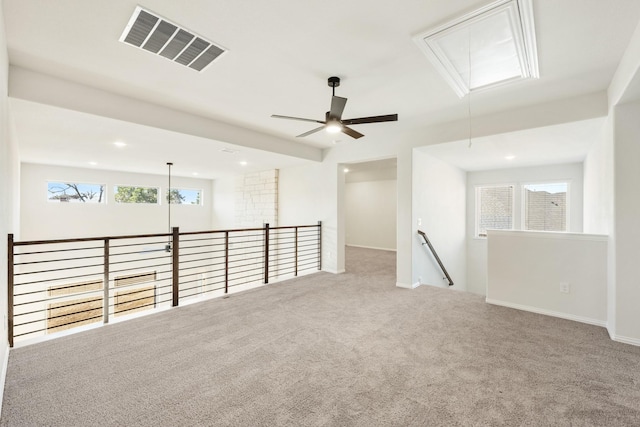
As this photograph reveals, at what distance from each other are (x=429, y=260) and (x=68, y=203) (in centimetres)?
826

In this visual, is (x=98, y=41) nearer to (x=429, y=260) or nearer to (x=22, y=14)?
(x=22, y=14)

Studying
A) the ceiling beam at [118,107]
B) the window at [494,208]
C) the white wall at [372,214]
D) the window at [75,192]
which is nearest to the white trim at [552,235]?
the window at [494,208]

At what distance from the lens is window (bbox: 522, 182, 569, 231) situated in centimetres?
589

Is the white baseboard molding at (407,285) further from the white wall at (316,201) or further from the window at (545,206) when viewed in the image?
the window at (545,206)

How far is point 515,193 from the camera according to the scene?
253 inches

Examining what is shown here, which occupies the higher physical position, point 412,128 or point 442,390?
point 412,128

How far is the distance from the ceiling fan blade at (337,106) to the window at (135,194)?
23.3ft

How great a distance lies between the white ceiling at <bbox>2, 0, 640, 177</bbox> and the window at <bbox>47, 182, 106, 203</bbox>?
2.90 m

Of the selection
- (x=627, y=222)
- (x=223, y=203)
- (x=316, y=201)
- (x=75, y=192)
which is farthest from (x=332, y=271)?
(x=75, y=192)

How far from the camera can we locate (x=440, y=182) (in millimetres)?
5680

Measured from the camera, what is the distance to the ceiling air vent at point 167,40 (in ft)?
6.61

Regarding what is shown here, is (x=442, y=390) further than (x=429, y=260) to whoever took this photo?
No

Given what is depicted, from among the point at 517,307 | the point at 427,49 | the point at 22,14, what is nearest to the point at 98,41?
the point at 22,14

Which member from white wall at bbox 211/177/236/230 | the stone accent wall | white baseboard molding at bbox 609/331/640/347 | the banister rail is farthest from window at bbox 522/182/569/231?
white wall at bbox 211/177/236/230
